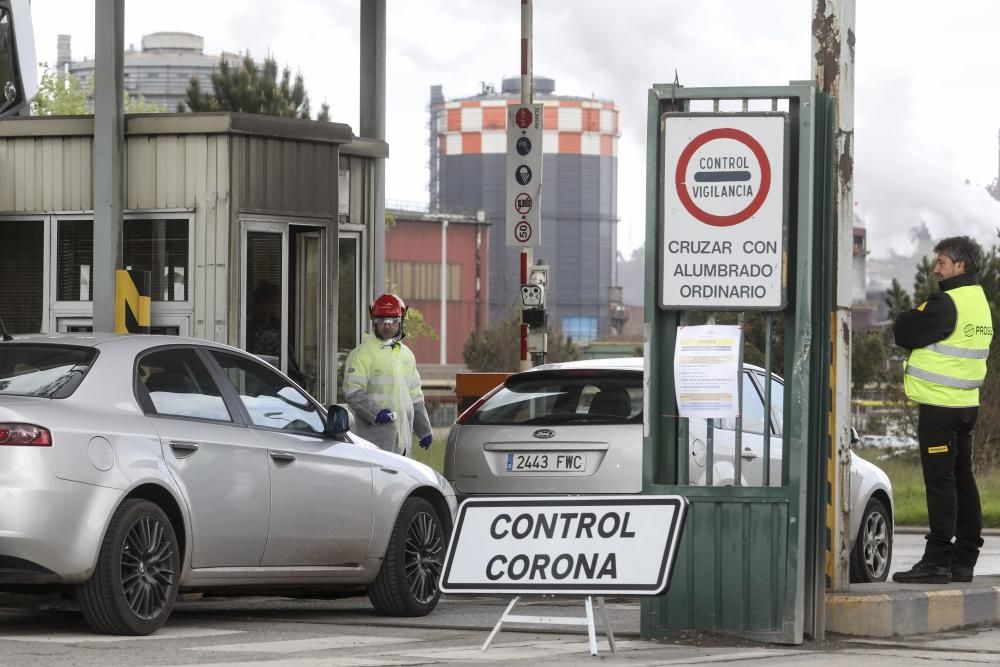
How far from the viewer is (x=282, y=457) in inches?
378

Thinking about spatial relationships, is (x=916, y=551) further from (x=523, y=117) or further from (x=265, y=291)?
(x=523, y=117)

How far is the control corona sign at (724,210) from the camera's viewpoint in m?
8.43

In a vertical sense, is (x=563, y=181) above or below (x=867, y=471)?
above

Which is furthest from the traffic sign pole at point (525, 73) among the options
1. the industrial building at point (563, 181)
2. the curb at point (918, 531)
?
the industrial building at point (563, 181)

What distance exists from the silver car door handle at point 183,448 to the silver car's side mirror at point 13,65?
2.15 meters

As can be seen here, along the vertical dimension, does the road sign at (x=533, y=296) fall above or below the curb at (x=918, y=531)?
above

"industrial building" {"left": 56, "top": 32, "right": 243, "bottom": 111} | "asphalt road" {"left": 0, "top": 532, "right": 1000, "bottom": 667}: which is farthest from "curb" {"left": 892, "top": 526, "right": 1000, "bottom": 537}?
"industrial building" {"left": 56, "top": 32, "right": 243, "bottom": 111}

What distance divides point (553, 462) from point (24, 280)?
216 inches

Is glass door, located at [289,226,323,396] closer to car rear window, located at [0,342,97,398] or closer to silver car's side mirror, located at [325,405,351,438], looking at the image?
silver car's side mirror, located at [325,405,351,438]

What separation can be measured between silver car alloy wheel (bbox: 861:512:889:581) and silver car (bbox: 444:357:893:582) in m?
0.36

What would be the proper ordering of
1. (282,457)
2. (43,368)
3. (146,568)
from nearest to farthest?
(146,568), (43,368), (282,457)

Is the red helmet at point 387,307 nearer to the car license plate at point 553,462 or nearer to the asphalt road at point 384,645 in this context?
the car license plate at point 553,462

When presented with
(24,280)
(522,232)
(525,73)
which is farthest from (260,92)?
(24,280)

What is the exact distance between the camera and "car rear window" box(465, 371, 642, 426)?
1143 centimetres
